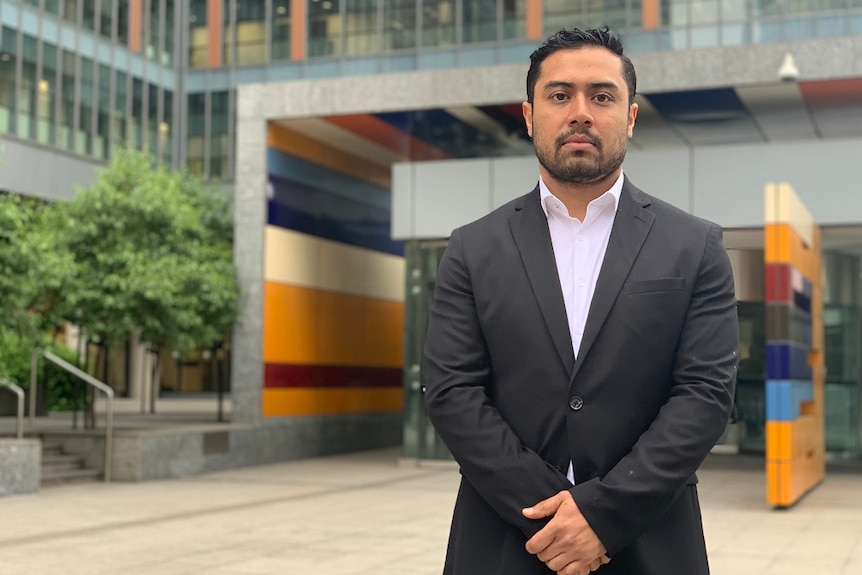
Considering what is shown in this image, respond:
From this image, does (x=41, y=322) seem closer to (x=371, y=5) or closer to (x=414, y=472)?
(x=414, y=472)

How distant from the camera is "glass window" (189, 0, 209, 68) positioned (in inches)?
1706

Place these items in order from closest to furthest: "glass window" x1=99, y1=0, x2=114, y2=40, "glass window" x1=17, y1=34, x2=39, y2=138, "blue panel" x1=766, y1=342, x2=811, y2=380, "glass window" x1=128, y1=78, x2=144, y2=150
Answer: "blue panel" x1=766, y1=342, x2=811, y2=380 → "glass window" x1=17, y1=34, x2=39, y2=138 → "glass window" x1=99, y1=0, x2=114, y2=40 → "glass window" x1=128, y1=78, x2=144, y2=150

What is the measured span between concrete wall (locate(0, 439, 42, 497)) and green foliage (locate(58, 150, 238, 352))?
2615 mm

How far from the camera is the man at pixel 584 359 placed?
2580 millimetres

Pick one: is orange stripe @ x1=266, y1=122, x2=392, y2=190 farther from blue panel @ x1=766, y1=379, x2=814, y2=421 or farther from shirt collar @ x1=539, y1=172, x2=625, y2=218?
shirt collar @ x1=539, y1=172, x2=625, y2=218

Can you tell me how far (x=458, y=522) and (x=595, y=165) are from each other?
0.88 m

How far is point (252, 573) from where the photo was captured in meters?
8.63

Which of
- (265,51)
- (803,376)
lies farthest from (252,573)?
(265,51)

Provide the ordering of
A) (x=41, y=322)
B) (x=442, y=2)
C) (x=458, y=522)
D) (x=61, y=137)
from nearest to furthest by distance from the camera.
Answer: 1. (x=458, y=522)
2. (x=41, y=322)
3. (x=61, y=137)
4. (x=442, y=2)

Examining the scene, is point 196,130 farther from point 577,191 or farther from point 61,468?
point 577,191

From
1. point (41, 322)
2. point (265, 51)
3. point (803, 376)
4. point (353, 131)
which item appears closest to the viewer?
point (803, 376)

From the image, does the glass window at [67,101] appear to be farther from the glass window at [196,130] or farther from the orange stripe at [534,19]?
the orange stripe at [534,19]

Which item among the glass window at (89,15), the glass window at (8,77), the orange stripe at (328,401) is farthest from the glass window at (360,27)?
the orange stripe at (328,401)

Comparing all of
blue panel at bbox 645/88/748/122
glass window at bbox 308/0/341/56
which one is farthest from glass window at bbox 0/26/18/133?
blue panel at bbox 645/88/748/122
